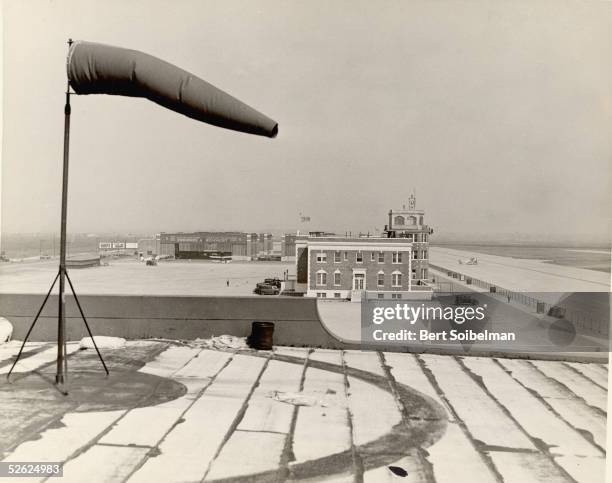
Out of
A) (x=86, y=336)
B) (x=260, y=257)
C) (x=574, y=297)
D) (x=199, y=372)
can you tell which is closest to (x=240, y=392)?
(x=199, y=372)

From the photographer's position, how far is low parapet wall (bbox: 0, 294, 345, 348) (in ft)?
34.4

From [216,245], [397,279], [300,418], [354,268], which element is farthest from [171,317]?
[216,245]

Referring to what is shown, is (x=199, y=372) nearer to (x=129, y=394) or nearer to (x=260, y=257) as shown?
(x=129, y=394)

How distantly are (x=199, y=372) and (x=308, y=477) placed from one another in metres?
3.78

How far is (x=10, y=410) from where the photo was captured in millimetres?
6270

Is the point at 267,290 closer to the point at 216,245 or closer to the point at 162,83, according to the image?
the point at 162,83

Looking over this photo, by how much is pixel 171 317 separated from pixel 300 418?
5132mm

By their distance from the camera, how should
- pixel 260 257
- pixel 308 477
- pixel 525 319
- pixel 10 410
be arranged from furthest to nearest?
pixel 260 257, pixel 525 319, pixel 10 410, pixel 308 477

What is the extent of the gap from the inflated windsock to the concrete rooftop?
3.62 meters

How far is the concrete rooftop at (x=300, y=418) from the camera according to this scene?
5.16 metres

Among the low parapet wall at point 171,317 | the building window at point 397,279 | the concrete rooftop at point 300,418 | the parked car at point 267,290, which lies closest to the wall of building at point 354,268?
the building window at point 397,279

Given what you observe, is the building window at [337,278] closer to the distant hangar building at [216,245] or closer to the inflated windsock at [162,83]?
the inflated windsock at [162,83]

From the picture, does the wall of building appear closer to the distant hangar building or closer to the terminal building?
the terminal building

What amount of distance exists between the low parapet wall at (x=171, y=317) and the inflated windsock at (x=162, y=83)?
4986mm
